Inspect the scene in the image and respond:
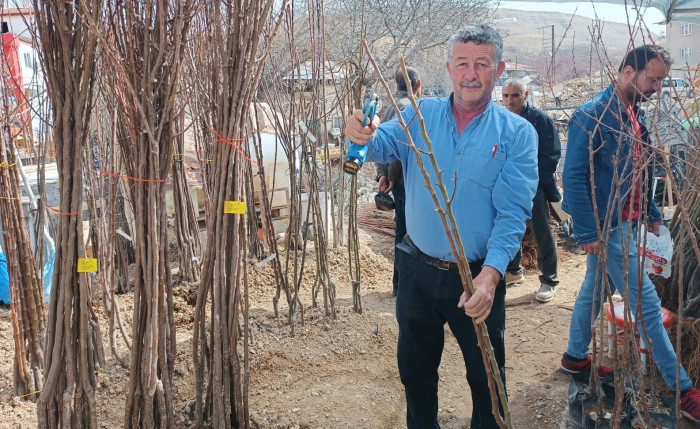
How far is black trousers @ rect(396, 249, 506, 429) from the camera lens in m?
2.19

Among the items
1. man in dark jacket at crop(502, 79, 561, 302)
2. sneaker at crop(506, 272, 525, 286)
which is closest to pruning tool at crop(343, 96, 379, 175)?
man in dark jacket at crop(502, 79, 561, 302)

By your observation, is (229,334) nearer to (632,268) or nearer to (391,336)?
(391,336)

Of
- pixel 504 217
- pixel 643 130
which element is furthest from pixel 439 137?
pixel 643 130

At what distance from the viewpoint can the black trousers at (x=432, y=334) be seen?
2188mm

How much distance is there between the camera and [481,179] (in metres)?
2.07

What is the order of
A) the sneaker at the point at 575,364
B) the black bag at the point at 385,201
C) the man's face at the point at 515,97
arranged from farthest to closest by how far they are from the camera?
the black bag at the point at 385,201 < the man's face at the point at 515,97 < the sneaker at the point at 575,364

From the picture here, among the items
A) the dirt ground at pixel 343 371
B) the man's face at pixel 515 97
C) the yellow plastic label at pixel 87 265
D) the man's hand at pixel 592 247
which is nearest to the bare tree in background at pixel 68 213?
the yellow plastic label at pixel 87 265

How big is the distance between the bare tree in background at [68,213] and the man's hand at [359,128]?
3.23 feet

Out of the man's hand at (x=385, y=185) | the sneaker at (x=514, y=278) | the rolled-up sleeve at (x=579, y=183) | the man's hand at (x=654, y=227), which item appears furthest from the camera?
the sneaker at (x=514, y=278)

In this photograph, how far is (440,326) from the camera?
2336 millimetres

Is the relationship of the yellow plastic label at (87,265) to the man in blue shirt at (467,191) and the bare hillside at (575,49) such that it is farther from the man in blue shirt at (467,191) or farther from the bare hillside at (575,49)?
the bare hillside at (575,49)

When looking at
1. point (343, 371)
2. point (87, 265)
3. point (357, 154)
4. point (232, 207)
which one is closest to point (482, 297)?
point (357, 154)

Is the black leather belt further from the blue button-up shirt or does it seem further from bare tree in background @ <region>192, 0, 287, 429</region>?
bare tree in background @ <region>192, 0, 287, 429</region>

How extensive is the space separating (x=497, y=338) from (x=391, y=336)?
175cm
